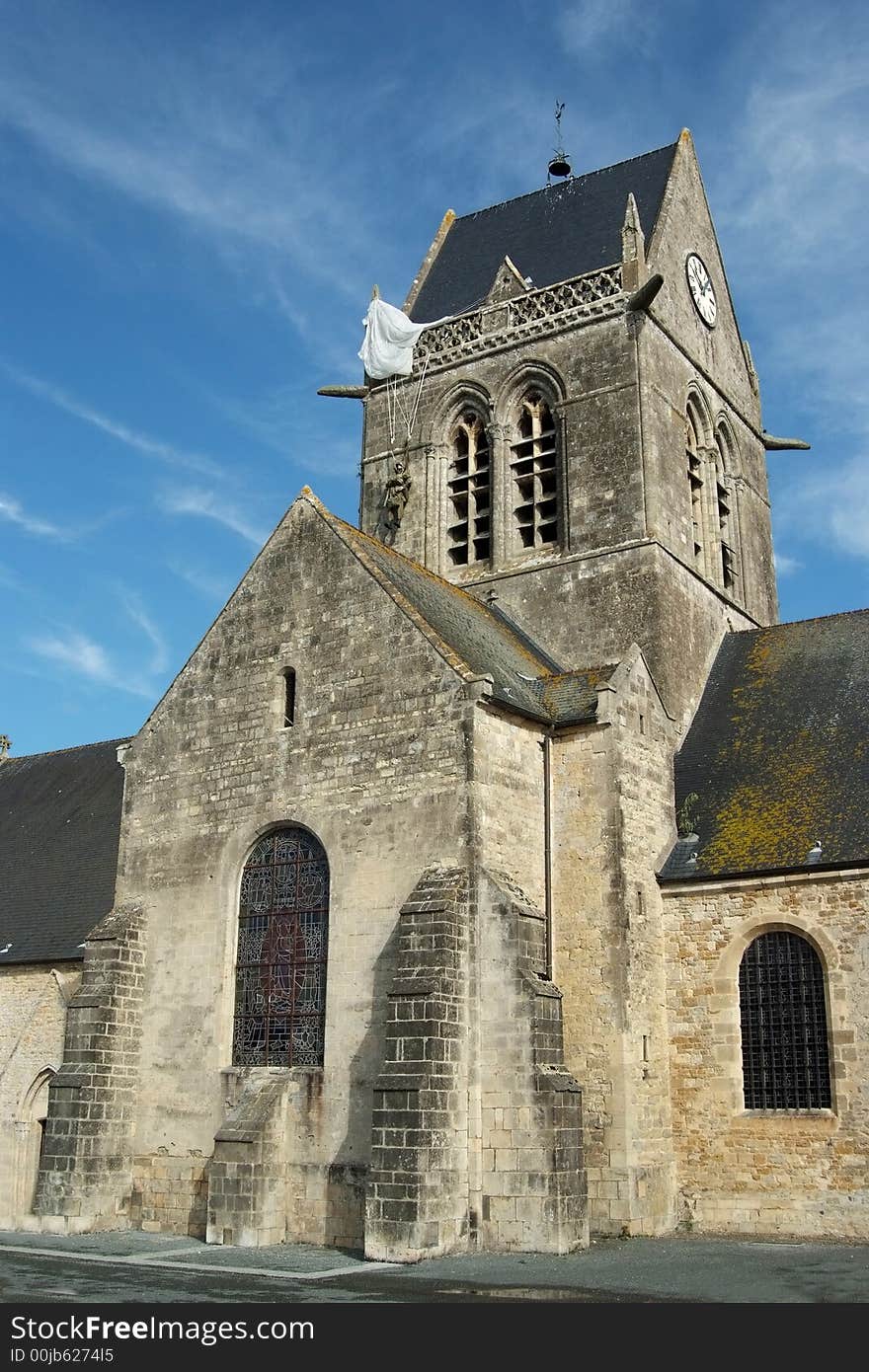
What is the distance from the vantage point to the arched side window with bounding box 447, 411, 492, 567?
2286 centimetres

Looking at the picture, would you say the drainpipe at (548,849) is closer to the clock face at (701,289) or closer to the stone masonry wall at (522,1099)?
the stone masonry wall at (522,1099)

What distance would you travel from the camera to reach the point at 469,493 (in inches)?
914

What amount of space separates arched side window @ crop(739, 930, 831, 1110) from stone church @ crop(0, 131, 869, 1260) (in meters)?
0.04

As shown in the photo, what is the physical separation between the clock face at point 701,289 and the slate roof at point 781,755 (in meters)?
6.62

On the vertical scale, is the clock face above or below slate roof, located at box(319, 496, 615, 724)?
above

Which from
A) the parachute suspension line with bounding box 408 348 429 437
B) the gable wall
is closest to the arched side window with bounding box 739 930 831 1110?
the gable wall

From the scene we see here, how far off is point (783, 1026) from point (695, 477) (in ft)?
34.6

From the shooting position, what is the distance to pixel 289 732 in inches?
680

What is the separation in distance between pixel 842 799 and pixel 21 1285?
1092cm

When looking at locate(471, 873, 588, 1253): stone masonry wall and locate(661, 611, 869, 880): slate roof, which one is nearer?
locate(471, 873, 588, 1253): stone masonry wall

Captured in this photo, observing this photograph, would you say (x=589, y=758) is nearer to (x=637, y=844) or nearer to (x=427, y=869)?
(x=637, y=844)

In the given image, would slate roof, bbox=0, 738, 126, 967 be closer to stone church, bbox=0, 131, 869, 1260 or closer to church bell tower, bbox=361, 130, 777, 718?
stone church, bbox=0, 131, 869, 1260

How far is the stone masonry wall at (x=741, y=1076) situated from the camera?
14.9 metres

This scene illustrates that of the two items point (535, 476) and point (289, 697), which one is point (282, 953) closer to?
point (289, 697)
